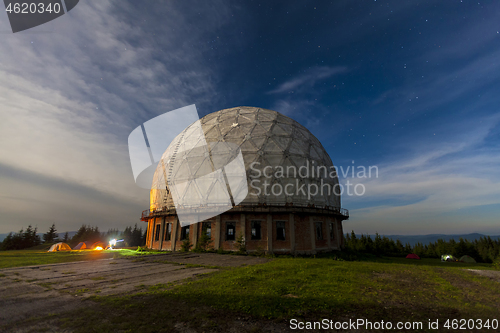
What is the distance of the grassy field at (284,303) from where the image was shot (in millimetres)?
4648

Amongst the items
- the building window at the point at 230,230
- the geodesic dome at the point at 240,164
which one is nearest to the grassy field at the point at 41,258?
the geodesic dome at the point at 240,164

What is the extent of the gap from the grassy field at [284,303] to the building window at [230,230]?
41.8ft

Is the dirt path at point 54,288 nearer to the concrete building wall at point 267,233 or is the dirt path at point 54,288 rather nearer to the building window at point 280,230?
the concrete building wall at point 267,233

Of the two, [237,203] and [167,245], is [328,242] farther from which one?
[167,245]

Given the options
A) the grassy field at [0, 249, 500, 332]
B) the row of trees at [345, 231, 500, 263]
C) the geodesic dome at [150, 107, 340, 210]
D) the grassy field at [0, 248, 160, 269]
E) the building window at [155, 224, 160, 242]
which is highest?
the geodesic dome at [150, 107, 340, 210]

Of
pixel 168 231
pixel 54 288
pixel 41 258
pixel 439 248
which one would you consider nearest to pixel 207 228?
pixel 168 231

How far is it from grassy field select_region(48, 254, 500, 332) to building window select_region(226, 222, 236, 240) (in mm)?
12732

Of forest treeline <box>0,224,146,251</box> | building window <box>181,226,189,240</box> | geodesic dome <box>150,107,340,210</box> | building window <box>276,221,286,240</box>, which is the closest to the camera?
building window <box>276,221,286,240</box>

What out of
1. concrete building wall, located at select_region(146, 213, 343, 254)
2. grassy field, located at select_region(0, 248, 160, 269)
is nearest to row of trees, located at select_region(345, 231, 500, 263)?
concrete building wall, located at select_region(146, 213, 343, 254)

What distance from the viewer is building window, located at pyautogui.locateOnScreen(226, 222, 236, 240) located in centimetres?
2114

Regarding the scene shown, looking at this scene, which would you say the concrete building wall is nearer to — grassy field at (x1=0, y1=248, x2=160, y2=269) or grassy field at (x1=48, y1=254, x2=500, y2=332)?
grassy field at (x1=0, y1=248, x2=160, y2=269)

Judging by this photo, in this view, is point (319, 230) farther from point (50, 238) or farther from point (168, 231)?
point (50, 238)

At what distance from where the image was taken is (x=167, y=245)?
2389 cm

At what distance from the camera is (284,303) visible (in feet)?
18.7
